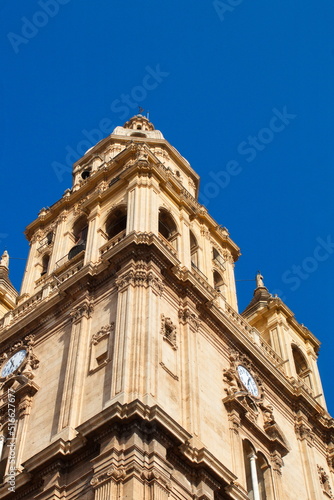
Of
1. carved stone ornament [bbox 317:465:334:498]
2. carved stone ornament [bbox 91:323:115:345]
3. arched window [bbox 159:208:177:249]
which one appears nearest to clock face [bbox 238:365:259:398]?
carved stone ornament [bbox 317:465:334:498]

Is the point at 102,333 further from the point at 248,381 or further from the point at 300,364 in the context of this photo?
the point at 300,364

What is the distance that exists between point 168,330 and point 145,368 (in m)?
3.55

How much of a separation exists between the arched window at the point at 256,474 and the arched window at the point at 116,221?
38.1ft

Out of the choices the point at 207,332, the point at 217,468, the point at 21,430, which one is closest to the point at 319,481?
the point at 207,332

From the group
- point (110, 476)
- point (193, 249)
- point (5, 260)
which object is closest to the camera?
point (110, 476)

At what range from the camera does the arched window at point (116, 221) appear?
38875 mm

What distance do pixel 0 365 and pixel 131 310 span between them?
7.00 metres

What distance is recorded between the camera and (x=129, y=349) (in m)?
28.7

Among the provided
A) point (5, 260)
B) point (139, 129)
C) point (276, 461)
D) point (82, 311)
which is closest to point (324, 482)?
point (276, 461)

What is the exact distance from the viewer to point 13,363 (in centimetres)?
3403

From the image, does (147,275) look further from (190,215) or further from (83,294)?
(190,215)

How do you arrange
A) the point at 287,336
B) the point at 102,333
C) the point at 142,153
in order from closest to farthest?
1. the point at 102,333
2. the point at 142,153
3. the point at 287,336

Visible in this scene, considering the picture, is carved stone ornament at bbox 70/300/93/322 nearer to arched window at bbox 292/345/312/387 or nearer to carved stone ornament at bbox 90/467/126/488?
carved stone ornament at bbox 90/467/126/488

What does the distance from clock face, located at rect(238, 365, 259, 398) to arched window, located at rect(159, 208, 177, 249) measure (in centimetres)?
692
